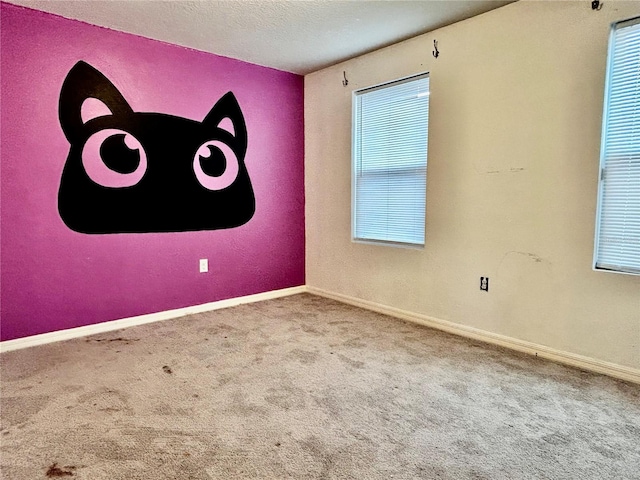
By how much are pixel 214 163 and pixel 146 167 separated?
0.61m

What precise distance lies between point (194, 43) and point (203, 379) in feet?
8.82

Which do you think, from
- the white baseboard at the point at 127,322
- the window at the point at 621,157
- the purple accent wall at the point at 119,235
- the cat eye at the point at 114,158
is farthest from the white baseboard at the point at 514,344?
the cat eye at the point at 114,158

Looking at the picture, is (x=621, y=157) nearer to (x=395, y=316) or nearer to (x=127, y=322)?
(x=395, y=316)

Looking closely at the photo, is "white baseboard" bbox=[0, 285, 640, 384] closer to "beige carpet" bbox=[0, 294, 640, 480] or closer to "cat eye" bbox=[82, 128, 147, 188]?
"beige carpet" bbox=[0, 294, 640, 480]

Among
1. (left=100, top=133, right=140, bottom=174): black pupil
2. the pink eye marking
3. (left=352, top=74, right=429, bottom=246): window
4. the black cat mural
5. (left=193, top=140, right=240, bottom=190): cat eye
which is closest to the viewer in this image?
the black cat mural

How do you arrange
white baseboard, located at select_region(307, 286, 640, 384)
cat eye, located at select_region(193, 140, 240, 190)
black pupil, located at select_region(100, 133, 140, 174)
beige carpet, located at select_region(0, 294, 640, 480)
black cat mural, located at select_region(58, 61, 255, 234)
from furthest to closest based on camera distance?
cat eye, located at select_region(193, 140, 240, 190) → black pupil, located at select_region(100, 133, 140, 174) → black cat mural, located at select_region(58, 61, 255, 234) → white baseboard, located at select_region(307, 286, 640, 384) → beige carpet, located at select_region(0, 294, 640, 480)

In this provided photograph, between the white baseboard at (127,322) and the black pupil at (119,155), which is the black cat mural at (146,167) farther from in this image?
the white baseboard at (127,322)

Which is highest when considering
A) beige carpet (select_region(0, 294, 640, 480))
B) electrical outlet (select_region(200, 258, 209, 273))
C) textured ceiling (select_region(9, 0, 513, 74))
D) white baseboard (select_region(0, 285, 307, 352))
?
textured ceiling (select_region(9, 0, 513, 74))

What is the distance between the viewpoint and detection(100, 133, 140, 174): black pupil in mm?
3027

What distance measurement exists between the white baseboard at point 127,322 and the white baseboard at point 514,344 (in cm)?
96

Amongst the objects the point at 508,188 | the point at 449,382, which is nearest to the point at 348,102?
the point at 508,188

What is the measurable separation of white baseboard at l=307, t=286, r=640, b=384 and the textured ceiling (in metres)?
2.28

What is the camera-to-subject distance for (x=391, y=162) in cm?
346

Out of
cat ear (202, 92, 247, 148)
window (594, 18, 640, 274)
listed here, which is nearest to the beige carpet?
window (594, 18, 640, 274)
